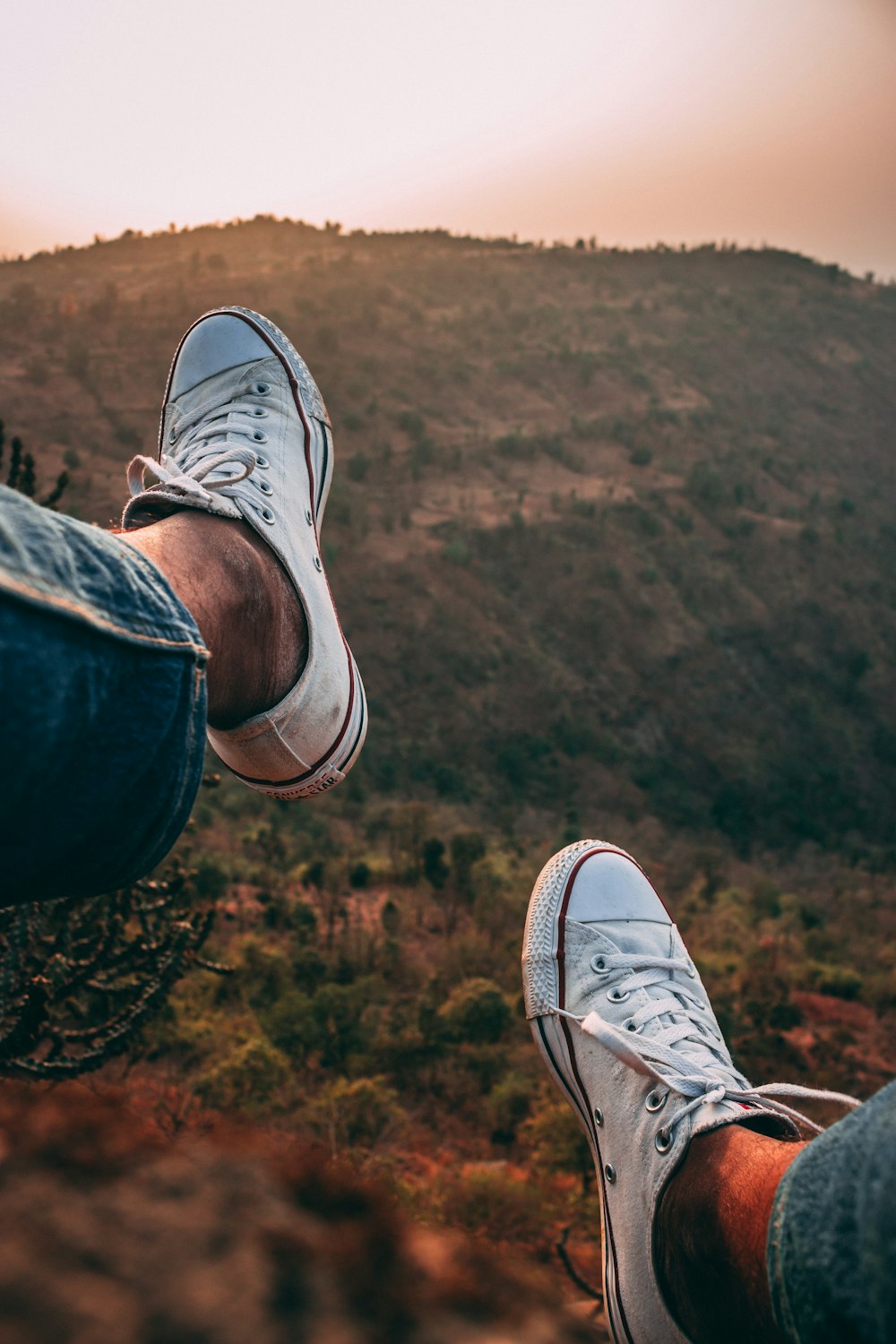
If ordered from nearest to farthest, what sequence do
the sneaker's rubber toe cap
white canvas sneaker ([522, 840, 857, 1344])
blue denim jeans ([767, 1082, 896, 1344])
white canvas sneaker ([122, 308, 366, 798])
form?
blue denim jeans ([767, 1082, 896, 1344]) < white canvas sneaker ([522, 840, 857, 1344]) < white canvas sneaker ([122, 308, 366, 798]) < the sneaker's rubber toe cap

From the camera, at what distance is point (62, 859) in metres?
0.83

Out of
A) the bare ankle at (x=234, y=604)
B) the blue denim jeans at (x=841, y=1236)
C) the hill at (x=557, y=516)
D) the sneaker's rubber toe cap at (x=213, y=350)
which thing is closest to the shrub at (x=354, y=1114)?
the bare ankle at (x=234, y=604)

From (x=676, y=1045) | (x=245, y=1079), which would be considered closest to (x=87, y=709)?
(x=676, y=1045)

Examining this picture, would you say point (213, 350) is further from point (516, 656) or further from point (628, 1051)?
point (516, 656)

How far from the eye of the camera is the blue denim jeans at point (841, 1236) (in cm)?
71

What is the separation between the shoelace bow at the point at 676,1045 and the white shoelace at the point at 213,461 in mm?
1156

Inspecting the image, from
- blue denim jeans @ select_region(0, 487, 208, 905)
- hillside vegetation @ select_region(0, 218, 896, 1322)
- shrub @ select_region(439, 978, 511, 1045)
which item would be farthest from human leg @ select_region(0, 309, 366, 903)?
shrub @ select_region(439, 978, 511, 1045)

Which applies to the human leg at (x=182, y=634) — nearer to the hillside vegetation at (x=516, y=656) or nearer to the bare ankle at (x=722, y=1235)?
the bare ankle at (x=722, y=1235)

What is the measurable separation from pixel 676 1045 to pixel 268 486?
4.45 feet

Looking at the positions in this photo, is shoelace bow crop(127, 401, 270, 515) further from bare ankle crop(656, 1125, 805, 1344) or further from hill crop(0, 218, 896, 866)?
hill crop(0, 218, 896, 866)

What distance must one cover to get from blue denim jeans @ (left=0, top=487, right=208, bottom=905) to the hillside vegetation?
2565 mm

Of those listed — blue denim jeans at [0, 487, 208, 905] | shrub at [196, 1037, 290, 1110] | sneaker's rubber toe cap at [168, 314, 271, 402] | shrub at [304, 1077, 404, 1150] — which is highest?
sneaker's rubber toe cap at [168, 314, 271, 402]

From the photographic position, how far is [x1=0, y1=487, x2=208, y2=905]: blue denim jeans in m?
0.73

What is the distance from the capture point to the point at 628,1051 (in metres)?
1.62
